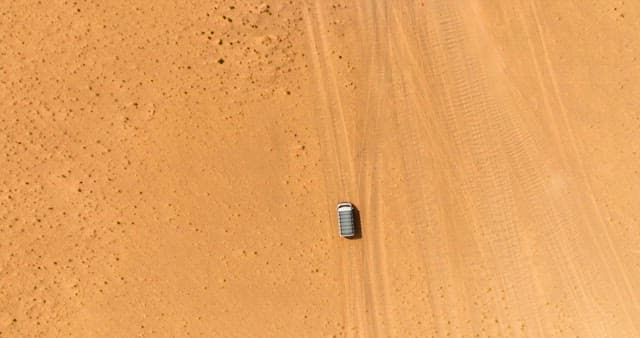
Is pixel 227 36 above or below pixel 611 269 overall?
above

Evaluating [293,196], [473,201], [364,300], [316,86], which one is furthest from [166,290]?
[473,201]

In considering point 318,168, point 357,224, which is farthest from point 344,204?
point 318,168

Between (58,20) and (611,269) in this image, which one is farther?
(611,269)

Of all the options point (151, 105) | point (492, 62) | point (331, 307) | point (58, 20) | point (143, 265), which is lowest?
point (331, 307)

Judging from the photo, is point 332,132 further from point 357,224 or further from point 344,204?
point 357,224

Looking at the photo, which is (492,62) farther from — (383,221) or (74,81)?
(74,81)

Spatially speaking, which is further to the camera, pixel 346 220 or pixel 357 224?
pixel 357 224
